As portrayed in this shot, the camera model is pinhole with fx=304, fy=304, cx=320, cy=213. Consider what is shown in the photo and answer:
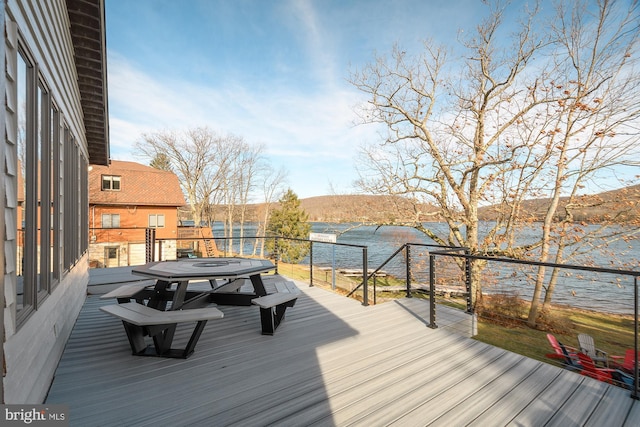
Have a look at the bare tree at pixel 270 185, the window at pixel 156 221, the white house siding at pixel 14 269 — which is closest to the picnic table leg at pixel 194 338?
the white house siding at pixel 14 269

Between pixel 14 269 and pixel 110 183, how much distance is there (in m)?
20.7

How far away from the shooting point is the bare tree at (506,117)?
328 inches

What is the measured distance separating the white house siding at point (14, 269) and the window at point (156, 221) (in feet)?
61.1

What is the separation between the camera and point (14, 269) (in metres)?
1.63

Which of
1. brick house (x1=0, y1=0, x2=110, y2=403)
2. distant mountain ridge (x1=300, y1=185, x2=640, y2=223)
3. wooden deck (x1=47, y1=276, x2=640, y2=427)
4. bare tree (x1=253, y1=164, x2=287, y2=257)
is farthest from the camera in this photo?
bare tree (x1=253, y1=164, x2=287, y2=257)

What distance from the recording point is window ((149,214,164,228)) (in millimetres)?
19891

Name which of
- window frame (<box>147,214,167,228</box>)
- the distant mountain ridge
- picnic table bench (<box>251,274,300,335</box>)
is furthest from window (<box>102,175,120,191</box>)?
picnic table bench (<box>251,274,300,335</box>)

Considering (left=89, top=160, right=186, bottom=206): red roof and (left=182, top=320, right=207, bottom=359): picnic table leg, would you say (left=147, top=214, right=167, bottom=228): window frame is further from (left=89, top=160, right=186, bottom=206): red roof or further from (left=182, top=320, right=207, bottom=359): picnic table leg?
(left=182, top=320, right=207, bottom=359): picnic table leg

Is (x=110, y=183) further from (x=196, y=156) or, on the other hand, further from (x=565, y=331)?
(x=565, y=331)

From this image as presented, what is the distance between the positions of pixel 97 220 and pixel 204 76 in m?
10.7

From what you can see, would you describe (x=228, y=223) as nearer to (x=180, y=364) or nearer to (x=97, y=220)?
(x=97, y=220)

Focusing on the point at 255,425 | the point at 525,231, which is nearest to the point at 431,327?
the point at 255,425

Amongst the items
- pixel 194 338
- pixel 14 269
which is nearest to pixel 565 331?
pixel 194 338

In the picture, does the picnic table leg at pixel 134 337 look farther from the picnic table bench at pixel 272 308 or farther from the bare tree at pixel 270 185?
the bare tree at pixel 270 185
